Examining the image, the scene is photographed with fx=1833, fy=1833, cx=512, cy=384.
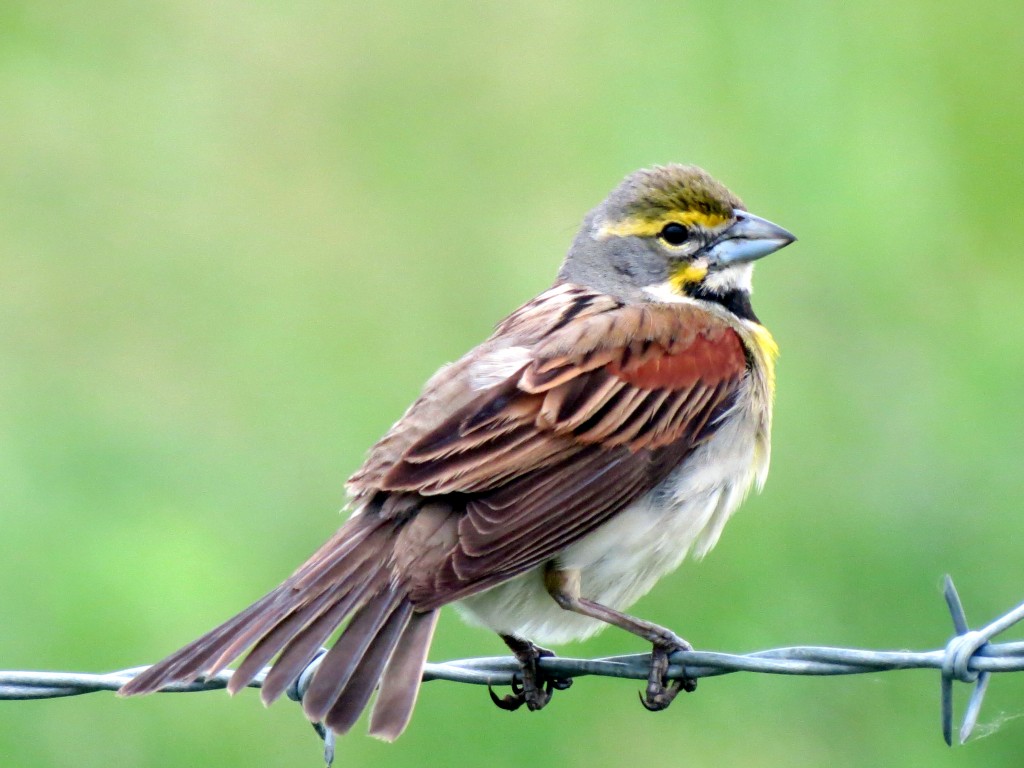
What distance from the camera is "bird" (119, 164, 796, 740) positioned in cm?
520

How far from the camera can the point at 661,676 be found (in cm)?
546

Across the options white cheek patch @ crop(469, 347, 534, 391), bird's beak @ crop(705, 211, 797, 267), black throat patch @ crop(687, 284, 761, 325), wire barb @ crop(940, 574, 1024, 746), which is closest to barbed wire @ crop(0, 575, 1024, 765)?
wire barb @ crop(940, 574, 1024, 746)

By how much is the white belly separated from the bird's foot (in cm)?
34

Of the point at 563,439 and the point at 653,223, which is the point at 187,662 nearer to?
the point at 563,439

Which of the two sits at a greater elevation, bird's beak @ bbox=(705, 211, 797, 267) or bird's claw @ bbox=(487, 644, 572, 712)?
bird's beak @ bbox=(705, 211, 797, 267)

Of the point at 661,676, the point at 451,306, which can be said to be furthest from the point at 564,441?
the point at 451,306

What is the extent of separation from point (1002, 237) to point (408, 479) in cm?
595

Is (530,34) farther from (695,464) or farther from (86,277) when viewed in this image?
(695,464)

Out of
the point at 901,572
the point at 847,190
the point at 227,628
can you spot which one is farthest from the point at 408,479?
the point at 847,190

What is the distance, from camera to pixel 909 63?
11781 mm

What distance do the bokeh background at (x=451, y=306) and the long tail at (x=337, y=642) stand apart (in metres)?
1.89

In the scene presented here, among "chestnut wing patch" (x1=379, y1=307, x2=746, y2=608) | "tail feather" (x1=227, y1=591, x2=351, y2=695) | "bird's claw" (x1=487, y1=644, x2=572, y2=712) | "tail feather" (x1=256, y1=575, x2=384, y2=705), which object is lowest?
"bird's claw" (x1=487, y1=644, x2=572, y2=712)

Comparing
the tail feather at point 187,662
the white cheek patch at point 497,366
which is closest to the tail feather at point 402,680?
the tail feather at point 187,662

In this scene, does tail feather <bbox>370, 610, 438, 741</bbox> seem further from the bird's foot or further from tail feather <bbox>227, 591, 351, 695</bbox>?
the bird's foot
